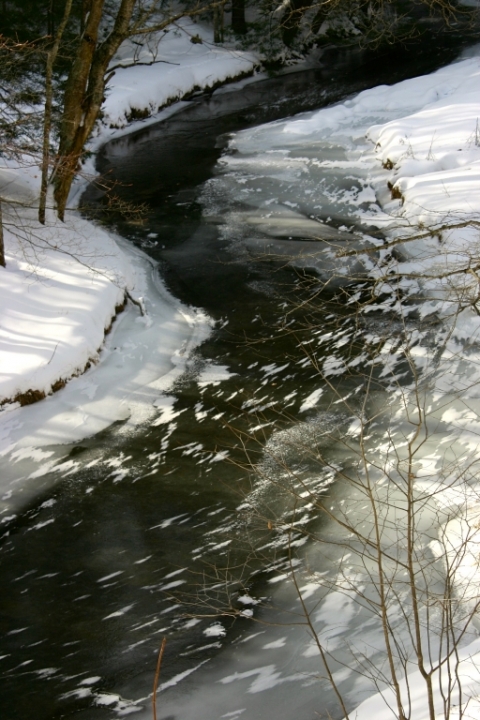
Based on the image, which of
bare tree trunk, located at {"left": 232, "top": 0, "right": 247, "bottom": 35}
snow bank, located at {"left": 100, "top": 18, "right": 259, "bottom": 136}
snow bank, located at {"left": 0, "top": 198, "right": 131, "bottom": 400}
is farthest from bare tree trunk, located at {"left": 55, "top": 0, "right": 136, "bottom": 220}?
bare tree trunk, located at {"left": 232, "top": 0, "right": 247, "bottom": 35}

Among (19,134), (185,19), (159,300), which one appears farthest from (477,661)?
(185,19)

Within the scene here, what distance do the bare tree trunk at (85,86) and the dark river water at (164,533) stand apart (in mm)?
2459

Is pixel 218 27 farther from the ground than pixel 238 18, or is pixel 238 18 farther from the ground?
pixel 238 18

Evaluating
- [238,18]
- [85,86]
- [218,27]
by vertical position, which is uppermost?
[238,18]

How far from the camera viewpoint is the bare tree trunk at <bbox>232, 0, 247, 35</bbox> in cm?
2483

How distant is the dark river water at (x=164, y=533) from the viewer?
5.08 metres

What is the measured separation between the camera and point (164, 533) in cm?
622

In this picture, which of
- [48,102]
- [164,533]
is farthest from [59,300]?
[164,533]

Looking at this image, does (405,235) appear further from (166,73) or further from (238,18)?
(238,18)

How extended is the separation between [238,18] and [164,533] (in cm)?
2331

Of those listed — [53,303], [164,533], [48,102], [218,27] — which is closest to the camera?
Answer: [164,533]

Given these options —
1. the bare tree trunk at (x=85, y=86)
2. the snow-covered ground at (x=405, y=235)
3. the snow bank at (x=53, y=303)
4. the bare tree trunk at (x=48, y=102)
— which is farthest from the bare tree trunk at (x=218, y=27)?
the snow bank at (x=53, y=303)

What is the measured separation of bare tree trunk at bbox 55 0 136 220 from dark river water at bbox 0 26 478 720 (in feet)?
8.07

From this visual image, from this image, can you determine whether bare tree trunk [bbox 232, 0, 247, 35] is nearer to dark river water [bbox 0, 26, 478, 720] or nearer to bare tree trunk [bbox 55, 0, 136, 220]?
bare tree trunk [bbox 55, 0, 136, 220]
